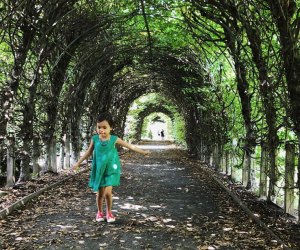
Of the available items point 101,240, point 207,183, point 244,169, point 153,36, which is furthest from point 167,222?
point 153,36

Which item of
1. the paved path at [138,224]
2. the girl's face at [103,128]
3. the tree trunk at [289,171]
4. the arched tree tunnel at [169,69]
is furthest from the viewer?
the arched tree tunnel at [169,69]

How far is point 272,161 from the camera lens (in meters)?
6.60

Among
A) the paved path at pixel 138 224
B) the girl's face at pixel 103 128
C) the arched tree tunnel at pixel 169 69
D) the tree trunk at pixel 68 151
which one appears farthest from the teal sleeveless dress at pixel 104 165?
the tree trunk at pixel 68 151

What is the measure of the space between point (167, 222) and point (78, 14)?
6.29 m

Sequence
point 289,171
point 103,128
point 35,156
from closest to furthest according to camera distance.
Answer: point 103,128
point 289,171
point 35,156

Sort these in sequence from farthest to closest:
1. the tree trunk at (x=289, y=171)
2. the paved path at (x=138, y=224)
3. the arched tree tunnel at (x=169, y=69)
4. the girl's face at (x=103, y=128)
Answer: the arched tree tunnel at (x=169, y=69), the tree trunk at (x=289, y=171), the girl's face at (x=103, y=128), the paved path at (x=138, y=224)

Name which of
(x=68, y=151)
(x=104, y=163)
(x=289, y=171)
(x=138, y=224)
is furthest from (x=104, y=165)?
(x=68, y=151)

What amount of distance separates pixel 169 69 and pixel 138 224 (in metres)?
14.0

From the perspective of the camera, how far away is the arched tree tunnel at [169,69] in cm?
620

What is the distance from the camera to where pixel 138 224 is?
5598 millimetres

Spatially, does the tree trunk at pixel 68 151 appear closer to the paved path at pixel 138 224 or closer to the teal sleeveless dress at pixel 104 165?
the paved path at pixel 138 224

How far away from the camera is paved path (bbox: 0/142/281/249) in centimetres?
462

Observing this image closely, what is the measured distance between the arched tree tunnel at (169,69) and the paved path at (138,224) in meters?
0.97

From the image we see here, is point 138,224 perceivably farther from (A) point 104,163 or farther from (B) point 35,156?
(B) point 35,156
